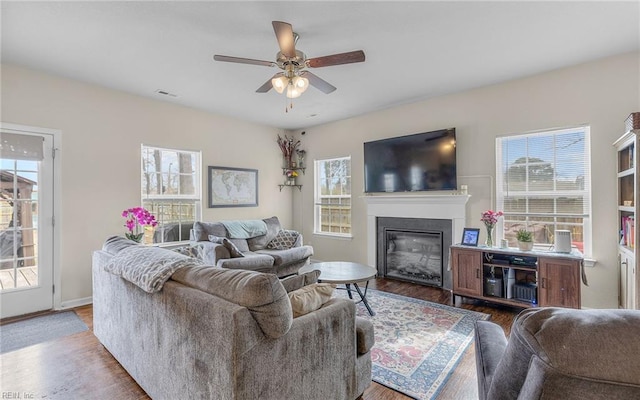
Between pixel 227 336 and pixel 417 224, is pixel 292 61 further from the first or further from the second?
pixel 417 224

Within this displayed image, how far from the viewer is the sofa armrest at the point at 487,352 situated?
1152 millimetres

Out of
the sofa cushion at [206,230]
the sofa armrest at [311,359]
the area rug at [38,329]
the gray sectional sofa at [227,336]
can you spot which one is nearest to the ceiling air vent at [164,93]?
the sofa cushion at [206,230]

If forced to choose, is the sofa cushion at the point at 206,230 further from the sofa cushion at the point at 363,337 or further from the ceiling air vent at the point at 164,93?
the sofa cushion at the point at 363,337

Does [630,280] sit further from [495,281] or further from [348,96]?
[348,96]

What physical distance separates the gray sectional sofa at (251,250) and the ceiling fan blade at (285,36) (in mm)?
2576

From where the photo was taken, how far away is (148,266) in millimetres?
1824

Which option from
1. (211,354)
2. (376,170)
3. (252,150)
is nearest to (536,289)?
(376,170)

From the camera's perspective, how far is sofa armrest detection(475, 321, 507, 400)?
115 cm

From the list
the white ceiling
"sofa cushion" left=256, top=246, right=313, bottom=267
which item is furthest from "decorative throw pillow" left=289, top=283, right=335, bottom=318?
"sofa cushion" left=256, top=246, right=313, bottom=267

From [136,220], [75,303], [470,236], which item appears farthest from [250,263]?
[470,236]

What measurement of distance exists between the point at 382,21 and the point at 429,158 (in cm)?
231

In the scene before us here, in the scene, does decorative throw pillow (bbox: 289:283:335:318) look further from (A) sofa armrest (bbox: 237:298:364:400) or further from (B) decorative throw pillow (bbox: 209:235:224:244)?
(B) decorative throw pillow (bbox: 209:235:224:244)

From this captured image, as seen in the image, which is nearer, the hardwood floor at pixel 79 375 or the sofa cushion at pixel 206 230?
the hardwood floor at pixel 79 375

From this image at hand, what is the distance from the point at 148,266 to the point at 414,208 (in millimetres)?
3690
